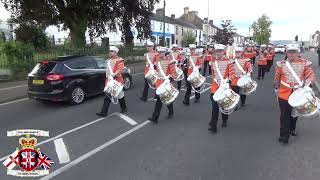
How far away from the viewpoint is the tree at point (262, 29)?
92250 mm

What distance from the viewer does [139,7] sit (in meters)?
30.4

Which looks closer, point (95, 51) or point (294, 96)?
point (294, 96)

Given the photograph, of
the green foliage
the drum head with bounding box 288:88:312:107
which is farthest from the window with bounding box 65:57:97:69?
the green foliage

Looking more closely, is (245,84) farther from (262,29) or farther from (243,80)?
(262,29)

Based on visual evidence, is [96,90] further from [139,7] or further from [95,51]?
[139,7]

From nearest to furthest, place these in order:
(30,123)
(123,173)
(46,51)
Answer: (123,173), (30,123), (46,51)

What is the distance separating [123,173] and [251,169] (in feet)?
6.14

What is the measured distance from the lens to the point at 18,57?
20.0m

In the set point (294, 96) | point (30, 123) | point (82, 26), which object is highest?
point (82, 26)

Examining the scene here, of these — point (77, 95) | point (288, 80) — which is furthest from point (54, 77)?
point (288, 80)

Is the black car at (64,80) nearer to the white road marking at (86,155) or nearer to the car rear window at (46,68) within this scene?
the car rear window at (46,68)

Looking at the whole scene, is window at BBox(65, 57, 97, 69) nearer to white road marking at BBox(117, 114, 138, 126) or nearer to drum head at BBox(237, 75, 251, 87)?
white road marking at BBox(117, 114, 138, 126)

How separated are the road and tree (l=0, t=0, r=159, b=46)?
17428mm

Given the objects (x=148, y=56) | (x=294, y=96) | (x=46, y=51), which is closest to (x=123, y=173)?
(x=294, y=96)
